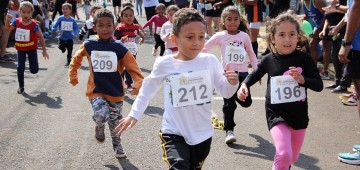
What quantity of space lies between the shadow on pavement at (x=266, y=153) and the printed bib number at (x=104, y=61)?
5.78 feet

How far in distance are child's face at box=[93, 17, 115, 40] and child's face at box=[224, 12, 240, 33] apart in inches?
60.8

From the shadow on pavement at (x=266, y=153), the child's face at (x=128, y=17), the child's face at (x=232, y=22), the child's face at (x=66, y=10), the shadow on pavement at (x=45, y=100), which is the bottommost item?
the shadow on pavement at (x=266, y=153)

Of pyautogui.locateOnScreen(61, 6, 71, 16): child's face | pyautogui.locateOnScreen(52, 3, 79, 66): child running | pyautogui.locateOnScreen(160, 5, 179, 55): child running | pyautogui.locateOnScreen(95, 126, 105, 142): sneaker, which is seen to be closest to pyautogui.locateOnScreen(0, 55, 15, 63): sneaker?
pyautogui.locateOnScreen(52, 3, 79, 66): child running

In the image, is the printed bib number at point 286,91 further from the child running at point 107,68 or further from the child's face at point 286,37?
the child running at point 107,68

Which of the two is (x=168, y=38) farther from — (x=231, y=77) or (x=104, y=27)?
(x=231, y=77)

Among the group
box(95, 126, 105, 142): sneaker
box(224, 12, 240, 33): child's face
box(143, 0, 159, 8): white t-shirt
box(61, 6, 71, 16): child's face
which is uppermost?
box(143, 0, 159, 8): white t-shirt

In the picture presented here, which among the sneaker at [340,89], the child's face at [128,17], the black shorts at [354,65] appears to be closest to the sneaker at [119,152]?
the black shorts at [354,65]

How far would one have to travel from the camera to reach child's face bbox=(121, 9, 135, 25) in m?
8.65

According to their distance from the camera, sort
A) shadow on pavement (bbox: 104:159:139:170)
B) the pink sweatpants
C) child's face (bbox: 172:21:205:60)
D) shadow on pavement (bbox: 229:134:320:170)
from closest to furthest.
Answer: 1. child's face (bbox: 172:21:205:60)
2. the pink sweatpants
3. shadow on pavement (bbox: 104:159:139:170)
4. shadow on pavement (bbox: 229:134:320:170)

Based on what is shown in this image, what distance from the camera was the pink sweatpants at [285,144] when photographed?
3852mm

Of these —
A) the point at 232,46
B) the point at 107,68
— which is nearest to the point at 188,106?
the point at 107,68

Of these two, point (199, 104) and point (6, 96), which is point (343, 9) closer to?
point (199, 104)

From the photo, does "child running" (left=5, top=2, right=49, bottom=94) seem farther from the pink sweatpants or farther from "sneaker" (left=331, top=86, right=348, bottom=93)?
the pink sweatpants

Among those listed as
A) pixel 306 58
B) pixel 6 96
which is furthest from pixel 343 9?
pixel 6 96
